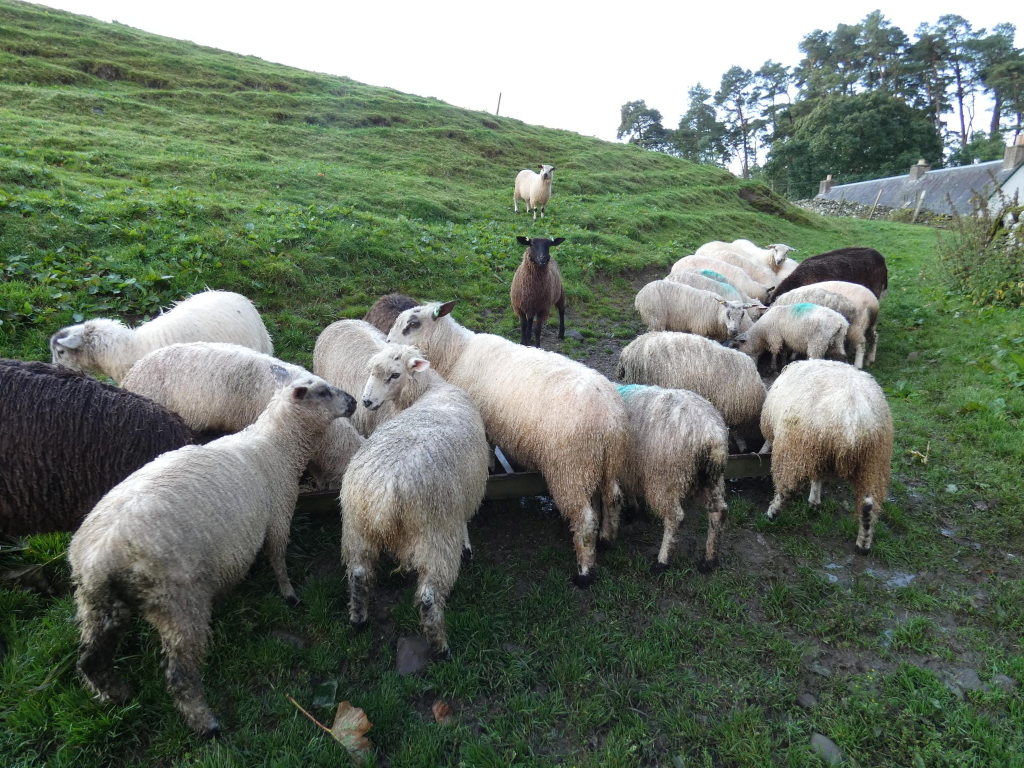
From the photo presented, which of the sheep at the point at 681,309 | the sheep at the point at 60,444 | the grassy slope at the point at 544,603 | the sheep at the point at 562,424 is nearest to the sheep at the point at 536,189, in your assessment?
the grassy slope at the point at 544,603

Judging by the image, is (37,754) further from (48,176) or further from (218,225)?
(48,176)

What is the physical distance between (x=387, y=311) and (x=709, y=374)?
4171 millimetres

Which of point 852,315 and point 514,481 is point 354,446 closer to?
point 514,481

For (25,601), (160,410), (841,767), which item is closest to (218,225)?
(160,410)

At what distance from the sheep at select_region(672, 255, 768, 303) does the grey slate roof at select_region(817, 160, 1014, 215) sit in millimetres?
27714

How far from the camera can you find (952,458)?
570cm

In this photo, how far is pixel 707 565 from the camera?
13.4ft

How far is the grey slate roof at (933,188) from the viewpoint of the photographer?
3284 centimetres

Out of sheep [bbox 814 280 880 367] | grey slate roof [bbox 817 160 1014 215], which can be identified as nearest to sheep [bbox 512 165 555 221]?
sheep [bbox 814 280 880 367]

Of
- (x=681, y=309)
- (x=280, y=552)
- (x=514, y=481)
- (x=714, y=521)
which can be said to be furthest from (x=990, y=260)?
(x=280, y=552)

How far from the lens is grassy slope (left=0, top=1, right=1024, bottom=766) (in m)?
2.82

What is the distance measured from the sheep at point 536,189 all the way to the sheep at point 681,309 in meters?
8.39

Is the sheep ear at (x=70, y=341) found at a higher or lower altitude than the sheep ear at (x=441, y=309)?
lower

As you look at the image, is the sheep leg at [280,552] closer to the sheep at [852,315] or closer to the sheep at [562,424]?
the sheep at [562,424]
